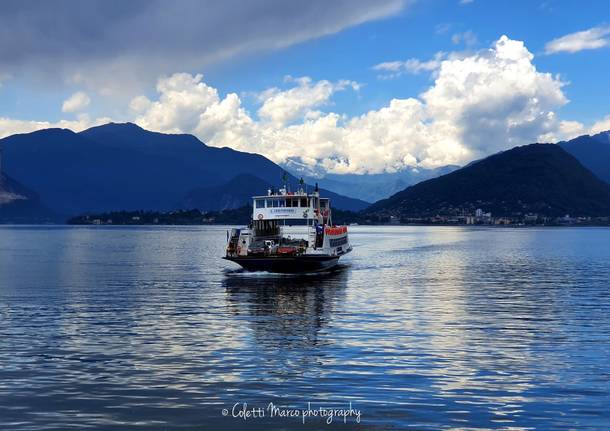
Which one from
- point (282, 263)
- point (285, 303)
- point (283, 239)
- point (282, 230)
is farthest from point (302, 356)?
point (282, 230)

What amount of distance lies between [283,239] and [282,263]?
7.39 m

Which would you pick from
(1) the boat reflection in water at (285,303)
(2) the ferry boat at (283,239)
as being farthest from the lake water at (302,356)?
(2) the ferry boat at (283,239)

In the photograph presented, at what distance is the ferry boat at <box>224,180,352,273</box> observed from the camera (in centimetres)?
7638

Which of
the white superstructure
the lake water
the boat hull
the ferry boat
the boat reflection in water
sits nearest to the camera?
the lake water

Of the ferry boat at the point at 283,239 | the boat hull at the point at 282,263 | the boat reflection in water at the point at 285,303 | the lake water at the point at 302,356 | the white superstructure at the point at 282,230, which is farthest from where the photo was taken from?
the white superstructure at the point at 282,230

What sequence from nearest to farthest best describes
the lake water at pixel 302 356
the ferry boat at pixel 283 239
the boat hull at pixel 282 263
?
1. the lake water at pixel 302 356
2. the boat hull at pixel 282 263
3. the ferry boat at pixel 283 239

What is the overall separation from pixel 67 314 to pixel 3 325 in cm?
581

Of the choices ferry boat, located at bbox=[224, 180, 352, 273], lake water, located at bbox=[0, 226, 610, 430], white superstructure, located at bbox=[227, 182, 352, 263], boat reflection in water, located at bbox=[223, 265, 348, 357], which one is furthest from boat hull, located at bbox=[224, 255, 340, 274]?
lake water, located at bbox=[0, 226, 610, 430]

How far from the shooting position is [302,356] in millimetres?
31750

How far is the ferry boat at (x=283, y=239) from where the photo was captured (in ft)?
251

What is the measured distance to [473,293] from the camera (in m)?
61.8

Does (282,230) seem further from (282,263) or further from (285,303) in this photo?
(285,303)

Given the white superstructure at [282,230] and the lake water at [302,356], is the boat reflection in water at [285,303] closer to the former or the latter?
the lake water at [302,356]

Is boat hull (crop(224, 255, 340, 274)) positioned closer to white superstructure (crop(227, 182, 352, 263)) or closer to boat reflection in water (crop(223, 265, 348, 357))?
white superstructure (crop(227, 182, 352, 263))
